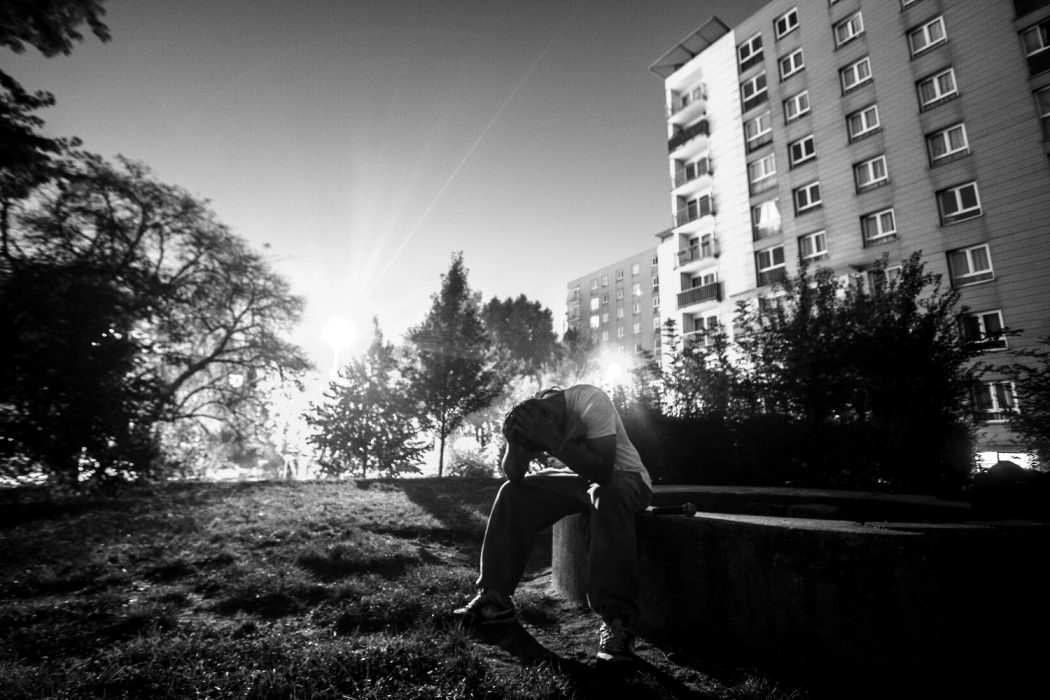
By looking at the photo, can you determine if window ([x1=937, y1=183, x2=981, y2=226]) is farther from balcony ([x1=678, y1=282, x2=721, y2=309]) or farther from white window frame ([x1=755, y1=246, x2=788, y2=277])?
balcony ([x1=678, y1=282, x2=721, y2=309])

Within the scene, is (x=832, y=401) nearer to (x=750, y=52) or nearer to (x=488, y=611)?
(x=488, y=611)

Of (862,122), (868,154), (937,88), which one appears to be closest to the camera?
(937,88)

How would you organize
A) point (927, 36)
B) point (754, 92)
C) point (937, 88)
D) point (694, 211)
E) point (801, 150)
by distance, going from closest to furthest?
point (937, 88) < point (927, 36) < point (801, 150) < point (754, 92) < point (694, 211)

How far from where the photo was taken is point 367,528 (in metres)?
6.67

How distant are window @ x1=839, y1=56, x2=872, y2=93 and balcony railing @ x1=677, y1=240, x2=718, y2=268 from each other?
9396 mm

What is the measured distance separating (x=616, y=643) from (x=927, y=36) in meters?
29.4

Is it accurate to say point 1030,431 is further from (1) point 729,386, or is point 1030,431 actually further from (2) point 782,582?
(2) point 782,582

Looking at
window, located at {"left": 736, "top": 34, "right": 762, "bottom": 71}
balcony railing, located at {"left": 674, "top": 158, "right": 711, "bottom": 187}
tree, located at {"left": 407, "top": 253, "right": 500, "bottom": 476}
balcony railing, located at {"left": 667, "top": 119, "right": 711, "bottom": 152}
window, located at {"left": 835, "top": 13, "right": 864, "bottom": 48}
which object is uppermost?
window, located at {"left": 736, "top": 34, "right": 762, "bottom": 71}

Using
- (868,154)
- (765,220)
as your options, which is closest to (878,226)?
(868,154)

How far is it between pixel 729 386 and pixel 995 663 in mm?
7502

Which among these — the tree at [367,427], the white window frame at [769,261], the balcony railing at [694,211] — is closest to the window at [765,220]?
the white window frame at [769,261]

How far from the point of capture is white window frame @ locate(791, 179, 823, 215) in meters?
24.0

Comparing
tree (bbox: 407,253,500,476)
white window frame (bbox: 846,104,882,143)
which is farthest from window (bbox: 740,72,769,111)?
tree (bbox: 407,253,500,476)

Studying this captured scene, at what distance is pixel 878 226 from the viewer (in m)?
21.6
